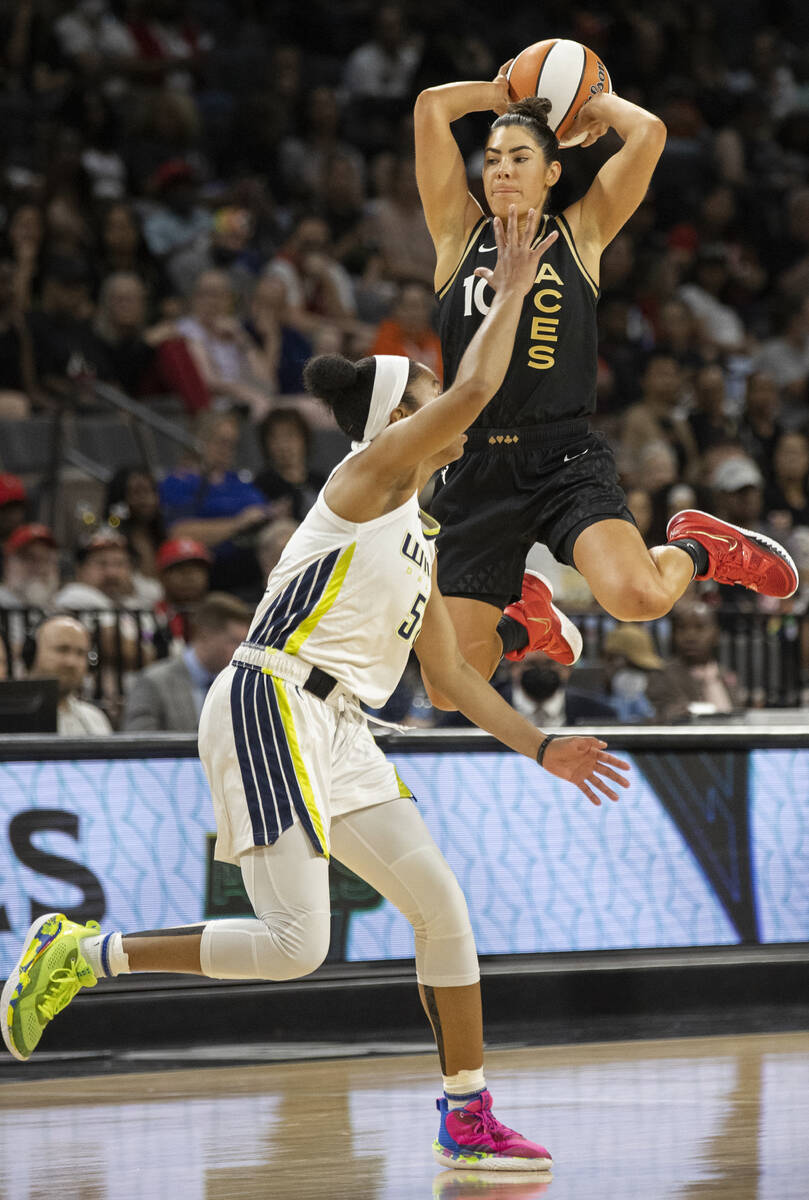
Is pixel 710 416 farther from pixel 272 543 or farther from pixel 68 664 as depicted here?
pixel 68 664

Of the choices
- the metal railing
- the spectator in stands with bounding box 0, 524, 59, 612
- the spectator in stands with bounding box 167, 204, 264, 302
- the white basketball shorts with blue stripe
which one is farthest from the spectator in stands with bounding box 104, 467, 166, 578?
the white basketball shorts with blue stripe

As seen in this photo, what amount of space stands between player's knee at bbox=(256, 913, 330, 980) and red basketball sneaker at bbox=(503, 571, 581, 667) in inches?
55.3

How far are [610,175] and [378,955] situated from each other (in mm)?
2580

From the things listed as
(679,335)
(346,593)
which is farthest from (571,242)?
(679,335)

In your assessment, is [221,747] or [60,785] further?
[60,785]

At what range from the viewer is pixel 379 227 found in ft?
37.5

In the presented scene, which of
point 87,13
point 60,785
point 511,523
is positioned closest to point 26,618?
point 60,785

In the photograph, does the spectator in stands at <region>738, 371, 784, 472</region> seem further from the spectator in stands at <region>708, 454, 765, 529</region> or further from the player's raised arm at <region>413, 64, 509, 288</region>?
the player's raised arm at <region>413, 64, 509, 288</region>

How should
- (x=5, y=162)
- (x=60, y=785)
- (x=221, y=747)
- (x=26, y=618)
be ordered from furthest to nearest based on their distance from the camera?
(x=5, y=162), (x=26, y=618), (x=60, y=785), (x=221, y=747)

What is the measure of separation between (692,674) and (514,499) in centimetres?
311

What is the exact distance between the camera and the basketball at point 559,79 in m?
4.66

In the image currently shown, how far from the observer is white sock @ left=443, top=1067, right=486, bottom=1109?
4066mm

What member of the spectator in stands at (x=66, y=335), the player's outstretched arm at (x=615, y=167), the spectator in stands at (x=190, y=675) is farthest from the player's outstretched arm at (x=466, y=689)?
the spectator in stands at (x=66, y=335)

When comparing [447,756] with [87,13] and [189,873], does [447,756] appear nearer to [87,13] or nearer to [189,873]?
[189,873]
